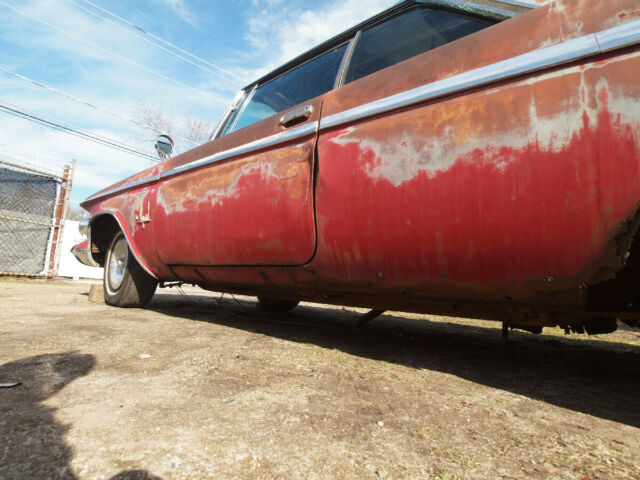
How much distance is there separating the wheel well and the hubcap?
188 mm

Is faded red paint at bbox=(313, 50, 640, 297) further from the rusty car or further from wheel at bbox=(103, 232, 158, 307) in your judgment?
wheel at bbox=(103, 232, 158, 307)

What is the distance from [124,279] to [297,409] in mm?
2721

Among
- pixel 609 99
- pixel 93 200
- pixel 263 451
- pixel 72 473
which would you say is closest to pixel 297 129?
pixel 609 99

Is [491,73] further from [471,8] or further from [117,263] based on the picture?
[117,263]

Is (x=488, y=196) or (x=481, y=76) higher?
(x=481, y=76)

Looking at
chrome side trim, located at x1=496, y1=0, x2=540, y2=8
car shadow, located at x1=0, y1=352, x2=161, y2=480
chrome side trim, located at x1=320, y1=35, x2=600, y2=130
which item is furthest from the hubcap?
chrome side trim, located at x1=496, y1=0, x2=540, y2=8

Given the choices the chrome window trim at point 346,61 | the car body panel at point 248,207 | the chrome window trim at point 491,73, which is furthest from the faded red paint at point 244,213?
A: the chrome window trim at point 346,61

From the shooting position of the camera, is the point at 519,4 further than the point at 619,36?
Yes

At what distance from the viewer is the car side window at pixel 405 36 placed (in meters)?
1.81

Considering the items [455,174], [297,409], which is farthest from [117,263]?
[455,174]

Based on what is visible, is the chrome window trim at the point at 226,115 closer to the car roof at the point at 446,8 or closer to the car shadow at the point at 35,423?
the car roof at the point at 446,8

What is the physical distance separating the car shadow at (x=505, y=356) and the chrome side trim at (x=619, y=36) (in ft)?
4.09

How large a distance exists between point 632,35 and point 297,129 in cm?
137

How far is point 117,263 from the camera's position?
360 centimetres
